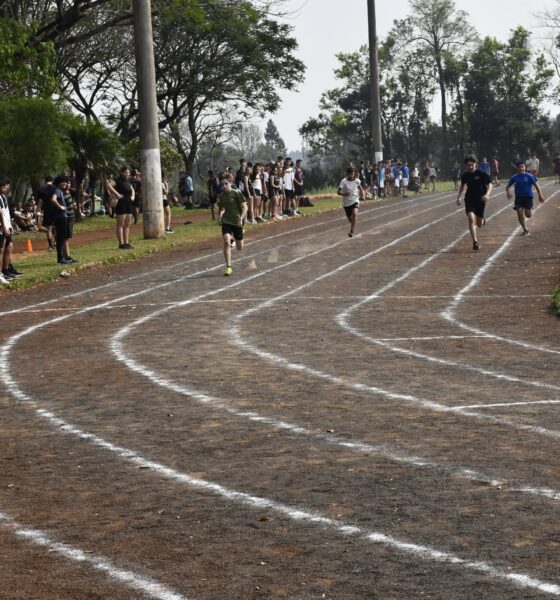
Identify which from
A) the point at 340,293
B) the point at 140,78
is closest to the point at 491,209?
the point at 140,78

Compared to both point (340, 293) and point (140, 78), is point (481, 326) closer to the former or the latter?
point (340, 293)

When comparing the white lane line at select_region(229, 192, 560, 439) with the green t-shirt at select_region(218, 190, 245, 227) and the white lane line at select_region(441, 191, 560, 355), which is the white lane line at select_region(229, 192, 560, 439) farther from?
the green t-shirt at select_region(218, 190, 245, 227)

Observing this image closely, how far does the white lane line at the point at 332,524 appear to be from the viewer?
19.5ft

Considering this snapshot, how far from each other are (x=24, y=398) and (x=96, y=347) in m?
3.05

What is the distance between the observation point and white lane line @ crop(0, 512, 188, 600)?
5988 mm

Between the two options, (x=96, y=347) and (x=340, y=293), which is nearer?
(x=96, y=347)

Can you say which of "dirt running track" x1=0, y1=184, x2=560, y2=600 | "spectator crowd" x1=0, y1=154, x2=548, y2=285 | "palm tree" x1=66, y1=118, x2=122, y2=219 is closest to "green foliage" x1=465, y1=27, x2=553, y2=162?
"spectator crowd" x1=0, y1=154, x2=548, y2=285

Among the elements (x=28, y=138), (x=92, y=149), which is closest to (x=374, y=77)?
(x=92, y=149)

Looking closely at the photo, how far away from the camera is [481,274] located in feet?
68.4

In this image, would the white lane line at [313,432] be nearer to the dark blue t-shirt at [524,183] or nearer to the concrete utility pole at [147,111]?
the dark blue t-shirt at [524,183]

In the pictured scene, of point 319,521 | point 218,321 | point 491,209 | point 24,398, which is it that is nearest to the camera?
point 319,521

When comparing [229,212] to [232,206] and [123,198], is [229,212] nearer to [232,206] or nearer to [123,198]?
[232,206]

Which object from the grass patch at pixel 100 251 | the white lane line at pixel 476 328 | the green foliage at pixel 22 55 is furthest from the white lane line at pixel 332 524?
the green foliage at pixel 22 55

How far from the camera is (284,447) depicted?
8.86 meters
